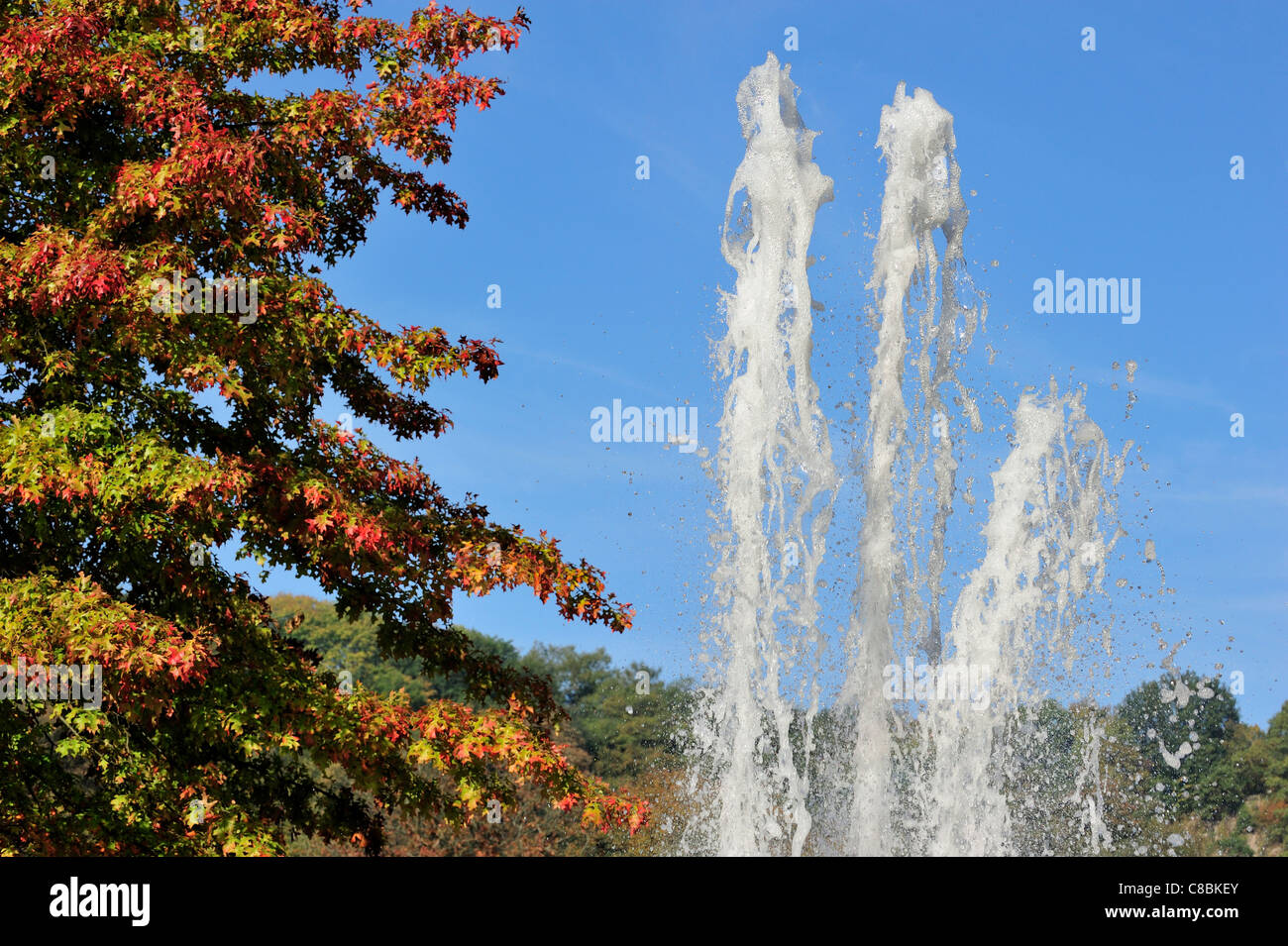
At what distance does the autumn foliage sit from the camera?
27.6ft

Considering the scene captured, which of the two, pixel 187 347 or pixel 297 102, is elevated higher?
pixel 297 102

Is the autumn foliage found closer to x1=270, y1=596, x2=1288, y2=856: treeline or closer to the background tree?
x1=270, y1=596, x2=1288, y2=856: treeline

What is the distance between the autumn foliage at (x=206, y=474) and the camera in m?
8.41

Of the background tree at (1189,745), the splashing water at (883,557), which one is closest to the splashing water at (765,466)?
the splashing water at (883,557)

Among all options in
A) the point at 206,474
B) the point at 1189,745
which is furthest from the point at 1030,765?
the point at 1189,745

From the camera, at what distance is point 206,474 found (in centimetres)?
812

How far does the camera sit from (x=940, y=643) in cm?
1428

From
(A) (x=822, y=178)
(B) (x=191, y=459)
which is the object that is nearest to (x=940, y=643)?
(A) (x=822, y=178)

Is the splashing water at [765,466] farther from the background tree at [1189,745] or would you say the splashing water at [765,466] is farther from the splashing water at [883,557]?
the background tree at [1189,745]

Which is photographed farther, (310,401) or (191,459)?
(310,401)

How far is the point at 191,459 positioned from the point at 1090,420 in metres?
12.2
